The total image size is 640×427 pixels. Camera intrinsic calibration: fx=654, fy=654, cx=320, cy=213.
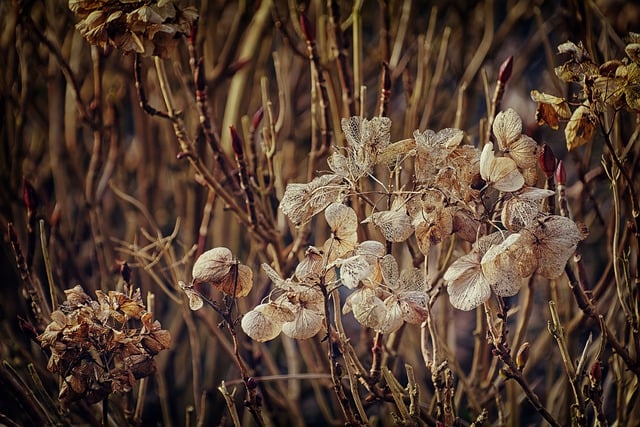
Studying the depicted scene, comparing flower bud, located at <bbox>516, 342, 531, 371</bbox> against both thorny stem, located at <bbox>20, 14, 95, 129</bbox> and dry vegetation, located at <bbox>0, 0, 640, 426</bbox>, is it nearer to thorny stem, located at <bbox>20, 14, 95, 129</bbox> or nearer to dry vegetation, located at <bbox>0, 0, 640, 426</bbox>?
dry vegetation, located at <bbox>0, 0, 640, 426</bbox>

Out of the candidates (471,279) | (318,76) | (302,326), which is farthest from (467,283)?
(318,76)

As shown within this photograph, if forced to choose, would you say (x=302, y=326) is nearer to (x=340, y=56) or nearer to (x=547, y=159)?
(x=547, y=159)

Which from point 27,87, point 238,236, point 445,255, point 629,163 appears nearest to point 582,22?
point 629,163

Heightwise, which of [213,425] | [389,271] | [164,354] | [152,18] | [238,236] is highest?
[152,18]

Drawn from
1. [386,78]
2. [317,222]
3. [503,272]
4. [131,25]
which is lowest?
[317,222]


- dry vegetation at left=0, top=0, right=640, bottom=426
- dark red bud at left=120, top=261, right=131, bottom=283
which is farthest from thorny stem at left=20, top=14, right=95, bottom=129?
dark red bud at left=120, top=261, right=131, bottom=283

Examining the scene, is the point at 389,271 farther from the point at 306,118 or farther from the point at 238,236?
the point at 306,118
